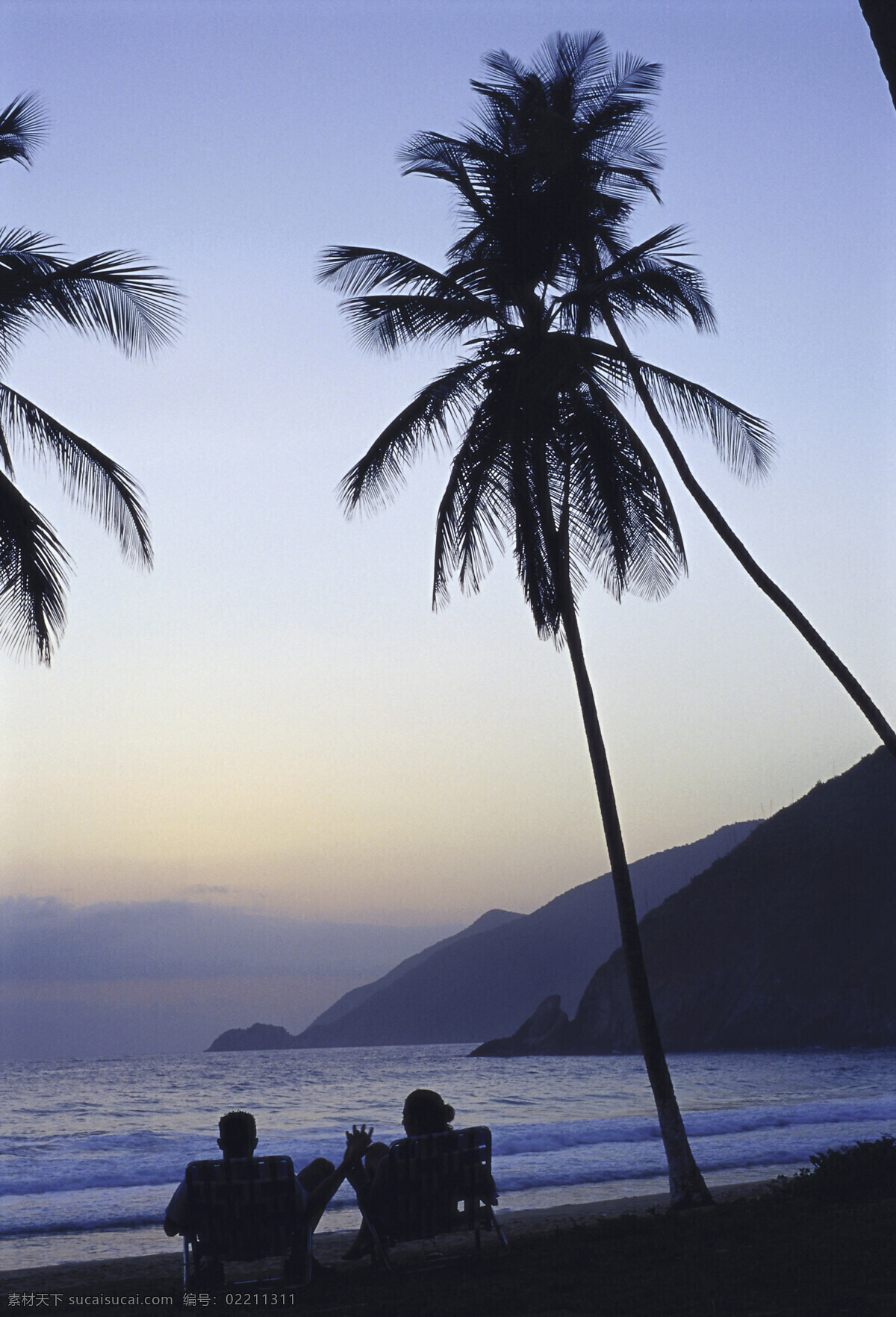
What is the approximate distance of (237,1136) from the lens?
6516 millimetres

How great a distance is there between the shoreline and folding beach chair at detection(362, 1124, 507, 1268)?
471 millimetres

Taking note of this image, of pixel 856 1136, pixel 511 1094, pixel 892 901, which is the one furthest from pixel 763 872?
pixel 856 1136

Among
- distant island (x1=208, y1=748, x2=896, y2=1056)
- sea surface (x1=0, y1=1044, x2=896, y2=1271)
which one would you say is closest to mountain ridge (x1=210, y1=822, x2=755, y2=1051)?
distant island (x1=208, y1=748, x2=896, y2=1056)

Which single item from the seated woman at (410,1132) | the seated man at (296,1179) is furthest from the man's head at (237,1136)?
the seated woman at (410,1132)

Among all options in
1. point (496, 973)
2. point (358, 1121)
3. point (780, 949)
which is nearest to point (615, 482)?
point (358, 1121)

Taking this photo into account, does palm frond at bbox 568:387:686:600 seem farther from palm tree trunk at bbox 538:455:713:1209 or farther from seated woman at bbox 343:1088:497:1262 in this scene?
seated woman at bbox 343:1088:497:1262

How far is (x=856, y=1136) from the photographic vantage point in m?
19.8

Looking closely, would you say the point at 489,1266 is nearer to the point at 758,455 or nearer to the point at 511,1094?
the point at 758,455

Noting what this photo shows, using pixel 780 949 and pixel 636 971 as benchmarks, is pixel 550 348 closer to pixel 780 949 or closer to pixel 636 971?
pixel 636 971

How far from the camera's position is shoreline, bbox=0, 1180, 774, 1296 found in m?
7.74

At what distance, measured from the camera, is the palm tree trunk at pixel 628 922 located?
9594mm

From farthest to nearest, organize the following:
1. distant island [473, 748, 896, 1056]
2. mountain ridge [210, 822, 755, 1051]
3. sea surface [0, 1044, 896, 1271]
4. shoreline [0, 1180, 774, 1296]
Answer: mountain ridge [210, 822, 755, 1051] → distant island [473, 748, 896, 1056] → sea surface [0, 1044, 896, 1271] → shoreline [0, 1180, 774, 1296]

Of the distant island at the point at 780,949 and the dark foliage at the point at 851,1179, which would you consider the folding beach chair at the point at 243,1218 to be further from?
the distant island at the point at 780,949

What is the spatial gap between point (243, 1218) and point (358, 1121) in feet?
82.0
